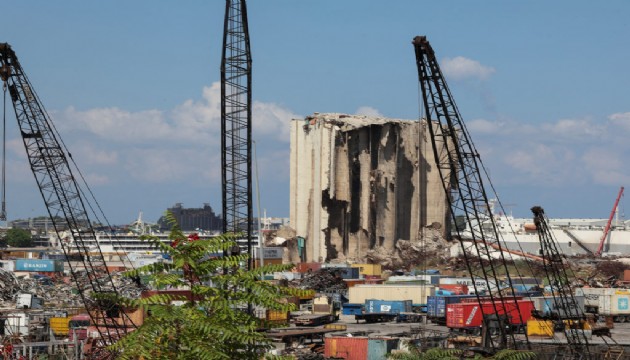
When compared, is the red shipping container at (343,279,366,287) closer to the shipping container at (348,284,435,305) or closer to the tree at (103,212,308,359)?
the shipping container at (348,284,435,305)

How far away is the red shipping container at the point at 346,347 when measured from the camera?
2051 inches

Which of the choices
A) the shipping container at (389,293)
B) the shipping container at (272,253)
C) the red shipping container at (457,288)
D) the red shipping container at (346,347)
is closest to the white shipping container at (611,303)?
the red shipping container at (457,288)

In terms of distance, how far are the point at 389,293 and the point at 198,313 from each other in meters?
68.5

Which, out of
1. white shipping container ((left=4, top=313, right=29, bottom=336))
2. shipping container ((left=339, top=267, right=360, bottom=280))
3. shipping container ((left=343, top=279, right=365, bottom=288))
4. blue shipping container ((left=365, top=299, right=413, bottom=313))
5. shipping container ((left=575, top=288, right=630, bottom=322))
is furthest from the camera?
shipping container ((left=339, top=267, right=360, bottom=280))

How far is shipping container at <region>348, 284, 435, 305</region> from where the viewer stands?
8408cm

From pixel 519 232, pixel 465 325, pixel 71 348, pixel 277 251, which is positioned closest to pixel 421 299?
pixel 465 325

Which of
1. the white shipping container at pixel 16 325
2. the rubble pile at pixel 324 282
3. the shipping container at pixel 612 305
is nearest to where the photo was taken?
the white shipping container at pixel 16 325

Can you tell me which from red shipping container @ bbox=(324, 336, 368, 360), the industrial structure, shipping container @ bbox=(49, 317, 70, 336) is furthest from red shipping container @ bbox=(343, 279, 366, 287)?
red shipping container @ bbox=(324, 336, 368, 360)

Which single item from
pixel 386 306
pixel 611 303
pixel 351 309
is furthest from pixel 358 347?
pixel 611 303

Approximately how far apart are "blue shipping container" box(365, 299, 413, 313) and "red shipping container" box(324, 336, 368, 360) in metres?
26.2

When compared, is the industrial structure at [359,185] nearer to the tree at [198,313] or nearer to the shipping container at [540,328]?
the shipping container at [540,328]

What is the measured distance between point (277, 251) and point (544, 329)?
101 meters

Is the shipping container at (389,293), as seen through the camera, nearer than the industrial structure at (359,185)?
Yes

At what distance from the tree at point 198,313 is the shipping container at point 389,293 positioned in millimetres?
67107
